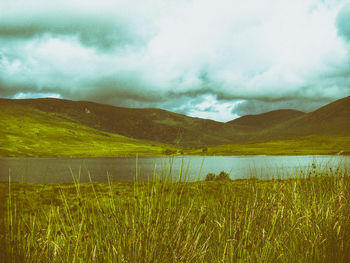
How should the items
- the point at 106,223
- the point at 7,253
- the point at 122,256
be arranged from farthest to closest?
the point at 106,223
the point at 7,253
the point at 122,256

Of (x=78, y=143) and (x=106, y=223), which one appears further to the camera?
(x=78, y=143)

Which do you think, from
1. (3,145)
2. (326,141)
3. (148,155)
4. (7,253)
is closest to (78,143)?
(3,145)

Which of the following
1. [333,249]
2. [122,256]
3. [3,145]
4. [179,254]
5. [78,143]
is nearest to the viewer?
[122,256]

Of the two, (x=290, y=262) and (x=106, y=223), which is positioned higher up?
(x=106, y=223)

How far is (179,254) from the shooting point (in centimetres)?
291

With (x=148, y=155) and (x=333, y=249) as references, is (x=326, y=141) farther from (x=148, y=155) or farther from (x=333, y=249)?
(x=333, y=249)

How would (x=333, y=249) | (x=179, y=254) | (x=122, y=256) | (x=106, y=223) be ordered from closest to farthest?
(x=122, y=256)
(x=179, y=254)
(x=106, y=223)
(x=333, y=249)

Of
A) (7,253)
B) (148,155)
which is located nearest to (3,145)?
(148,155)

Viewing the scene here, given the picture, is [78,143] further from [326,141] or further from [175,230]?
[175,230]

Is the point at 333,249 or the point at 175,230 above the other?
the point at 175,230

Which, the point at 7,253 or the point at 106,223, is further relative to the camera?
A: the point at 106,223

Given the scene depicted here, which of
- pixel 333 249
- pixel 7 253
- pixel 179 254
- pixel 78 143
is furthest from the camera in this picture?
pixel 78 143

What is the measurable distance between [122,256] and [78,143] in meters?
195

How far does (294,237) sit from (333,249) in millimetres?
570
